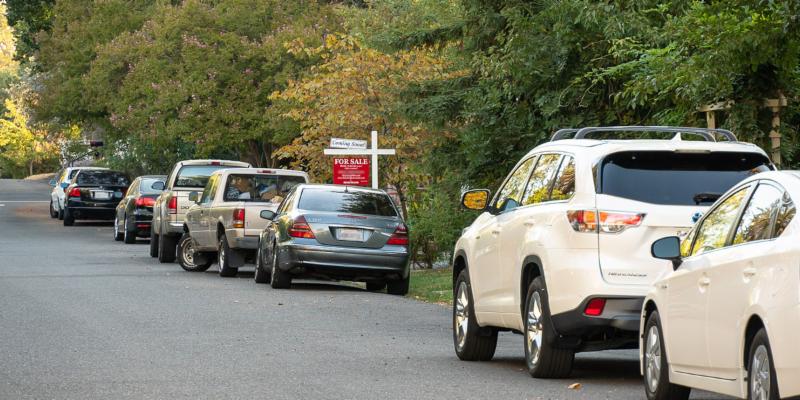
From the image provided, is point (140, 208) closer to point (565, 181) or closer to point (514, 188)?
point (514, 188)

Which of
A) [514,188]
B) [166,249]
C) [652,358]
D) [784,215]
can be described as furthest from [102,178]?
[784,215]

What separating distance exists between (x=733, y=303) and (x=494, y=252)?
4488 mm

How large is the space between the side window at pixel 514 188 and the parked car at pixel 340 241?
833cm

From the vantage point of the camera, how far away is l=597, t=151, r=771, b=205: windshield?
35.3 ft

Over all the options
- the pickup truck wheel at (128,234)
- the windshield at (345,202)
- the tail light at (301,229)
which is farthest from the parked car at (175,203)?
the tail light at (301,229)

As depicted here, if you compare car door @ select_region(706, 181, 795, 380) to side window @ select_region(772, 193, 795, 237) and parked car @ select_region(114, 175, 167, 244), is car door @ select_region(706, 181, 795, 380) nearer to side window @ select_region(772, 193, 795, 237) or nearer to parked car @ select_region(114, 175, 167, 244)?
side window @ select_region(772, 193, 795, 237)

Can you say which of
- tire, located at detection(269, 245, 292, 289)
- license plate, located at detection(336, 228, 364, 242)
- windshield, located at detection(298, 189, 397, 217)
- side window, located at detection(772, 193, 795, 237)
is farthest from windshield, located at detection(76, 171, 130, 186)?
side window, located at detection(772, 193, 795, 237)

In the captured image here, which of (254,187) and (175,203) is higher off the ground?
(254,187)

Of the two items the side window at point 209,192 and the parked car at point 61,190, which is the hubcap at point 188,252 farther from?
the parked car at point 61,190

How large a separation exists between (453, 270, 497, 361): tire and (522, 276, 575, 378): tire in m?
1.38

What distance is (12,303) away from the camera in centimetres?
1866

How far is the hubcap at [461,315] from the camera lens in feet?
42.7

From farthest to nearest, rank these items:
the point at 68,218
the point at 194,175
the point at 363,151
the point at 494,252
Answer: the point at 68,218 → the point at 194,175 → the point at 363,151 → the point at 494,252

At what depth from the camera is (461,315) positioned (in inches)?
518
